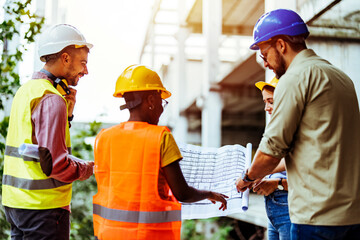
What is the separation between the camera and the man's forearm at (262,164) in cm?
228

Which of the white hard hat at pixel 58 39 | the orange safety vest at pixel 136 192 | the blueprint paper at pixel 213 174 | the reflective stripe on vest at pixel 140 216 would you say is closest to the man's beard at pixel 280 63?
the blueprint paper at pixel 213 174

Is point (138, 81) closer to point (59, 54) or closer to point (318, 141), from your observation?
point (59, 54)

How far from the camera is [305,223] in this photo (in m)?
2.09

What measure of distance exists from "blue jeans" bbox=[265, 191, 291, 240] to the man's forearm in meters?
0.67

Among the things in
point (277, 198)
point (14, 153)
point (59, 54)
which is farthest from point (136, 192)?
point (277, 198)

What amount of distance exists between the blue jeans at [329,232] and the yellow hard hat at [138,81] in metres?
1.17

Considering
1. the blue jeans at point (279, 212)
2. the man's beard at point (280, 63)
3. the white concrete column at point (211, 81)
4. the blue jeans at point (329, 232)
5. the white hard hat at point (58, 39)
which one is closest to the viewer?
the blue jeans at point (329, 232)

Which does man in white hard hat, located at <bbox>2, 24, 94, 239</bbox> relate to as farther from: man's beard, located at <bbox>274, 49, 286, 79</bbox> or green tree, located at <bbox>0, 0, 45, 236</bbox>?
green tree, located at <bbox>0, 0, 45, 236</bbox>

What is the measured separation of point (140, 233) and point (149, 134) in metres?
0.55

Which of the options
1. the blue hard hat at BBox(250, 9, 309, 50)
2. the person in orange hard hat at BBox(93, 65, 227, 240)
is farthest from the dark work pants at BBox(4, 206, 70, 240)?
the blue hard hat at BBox(250, 9, 309, 50)

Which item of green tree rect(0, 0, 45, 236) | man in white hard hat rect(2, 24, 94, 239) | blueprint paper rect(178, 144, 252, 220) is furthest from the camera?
green tree rect(0, 0, 45, 236)

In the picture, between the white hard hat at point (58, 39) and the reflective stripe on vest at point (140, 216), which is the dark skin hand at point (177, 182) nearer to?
the reflective stripe on vest at point (140, 216)

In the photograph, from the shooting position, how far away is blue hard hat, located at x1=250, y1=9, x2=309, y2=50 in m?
2.41

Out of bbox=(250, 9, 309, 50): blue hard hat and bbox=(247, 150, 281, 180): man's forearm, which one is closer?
bbox=(247, 150, 281, 180): man's forearm
